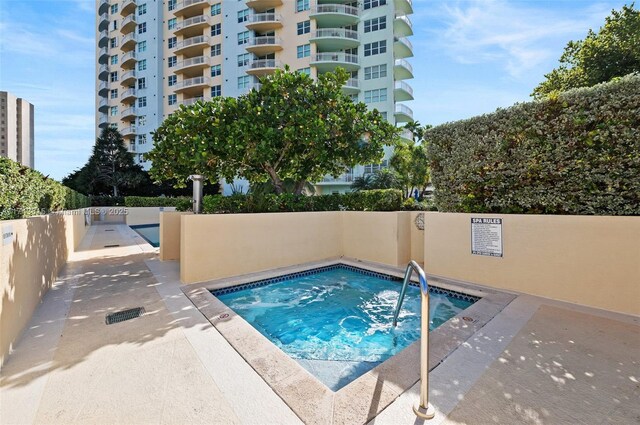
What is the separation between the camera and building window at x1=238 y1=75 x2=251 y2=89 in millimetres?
29859

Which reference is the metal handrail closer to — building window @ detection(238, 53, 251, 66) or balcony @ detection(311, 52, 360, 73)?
balcony @ detection(311, 52, 360, 73)

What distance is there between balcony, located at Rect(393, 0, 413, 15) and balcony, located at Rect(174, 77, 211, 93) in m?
22.7

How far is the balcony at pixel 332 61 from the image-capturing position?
27172 millimetres

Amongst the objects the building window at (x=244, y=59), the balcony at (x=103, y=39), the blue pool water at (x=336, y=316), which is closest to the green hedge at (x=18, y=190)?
the blue pool water at (x=336, y=316)

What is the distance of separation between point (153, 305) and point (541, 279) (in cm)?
722

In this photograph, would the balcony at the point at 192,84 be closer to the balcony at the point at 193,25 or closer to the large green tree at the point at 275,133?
the balcony at the point at 193,25

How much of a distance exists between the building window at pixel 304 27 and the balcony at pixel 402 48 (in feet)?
29.8

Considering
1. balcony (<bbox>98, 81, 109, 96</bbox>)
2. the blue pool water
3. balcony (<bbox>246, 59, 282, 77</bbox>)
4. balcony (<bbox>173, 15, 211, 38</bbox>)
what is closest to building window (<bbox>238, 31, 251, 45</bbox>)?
balcony (<bbox>246, 59, 282, 77</bbox>)

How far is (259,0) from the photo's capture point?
28609 mm

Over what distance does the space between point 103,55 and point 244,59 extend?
92.3 ft

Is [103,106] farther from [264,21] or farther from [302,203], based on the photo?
[302,203]

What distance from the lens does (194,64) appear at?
31844 mm

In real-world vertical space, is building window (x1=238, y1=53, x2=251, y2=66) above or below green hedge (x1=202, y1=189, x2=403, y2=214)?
above

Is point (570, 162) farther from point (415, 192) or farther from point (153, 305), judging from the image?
point (415, 192)
